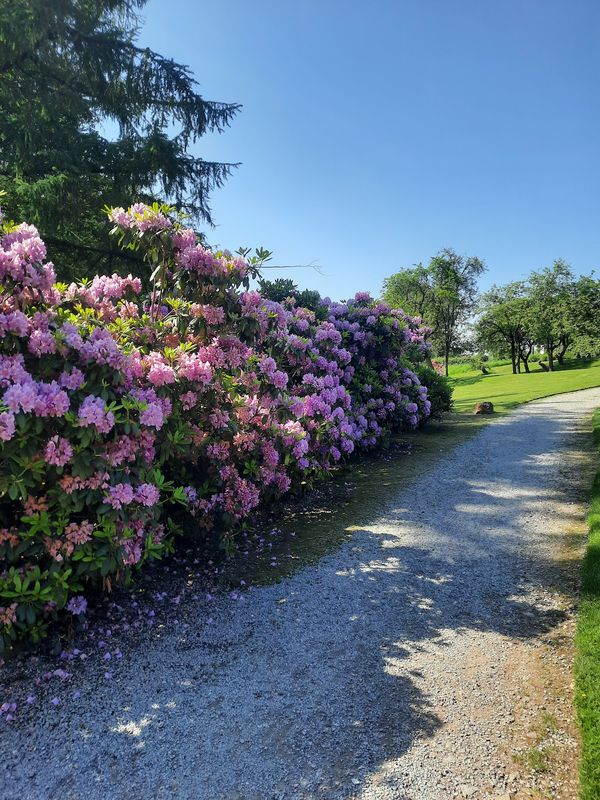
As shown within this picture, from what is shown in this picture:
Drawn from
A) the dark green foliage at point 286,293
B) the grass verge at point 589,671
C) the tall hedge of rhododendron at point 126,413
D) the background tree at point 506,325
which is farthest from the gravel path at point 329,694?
the background tree at point 506,325

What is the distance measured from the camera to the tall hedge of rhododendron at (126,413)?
111 inches

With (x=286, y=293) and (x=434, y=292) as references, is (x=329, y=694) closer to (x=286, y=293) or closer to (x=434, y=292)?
(x=286, y=293)

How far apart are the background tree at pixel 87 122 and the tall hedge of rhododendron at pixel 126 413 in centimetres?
608

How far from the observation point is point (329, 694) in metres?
2.66

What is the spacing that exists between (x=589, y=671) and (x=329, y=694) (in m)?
1.50

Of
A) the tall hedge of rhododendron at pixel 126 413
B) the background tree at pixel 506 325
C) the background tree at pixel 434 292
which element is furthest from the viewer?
the background tree at pixel 506 325

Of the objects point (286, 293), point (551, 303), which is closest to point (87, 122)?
point (286, 293)

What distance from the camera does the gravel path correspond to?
214cm

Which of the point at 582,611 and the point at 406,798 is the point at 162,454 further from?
the point at 582,611

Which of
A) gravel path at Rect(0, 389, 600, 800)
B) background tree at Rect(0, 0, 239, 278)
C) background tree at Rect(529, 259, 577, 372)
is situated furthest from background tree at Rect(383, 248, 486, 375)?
gravel path at Rect(0, 389, 600, 800)

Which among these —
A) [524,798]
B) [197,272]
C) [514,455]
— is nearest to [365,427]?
[514,455]

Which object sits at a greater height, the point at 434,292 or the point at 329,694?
the point at 434,292

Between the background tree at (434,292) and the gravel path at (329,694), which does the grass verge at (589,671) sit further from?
the background tree at (434,292)

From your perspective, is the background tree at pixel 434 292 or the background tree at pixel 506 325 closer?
the background tree at pixel 434 292
